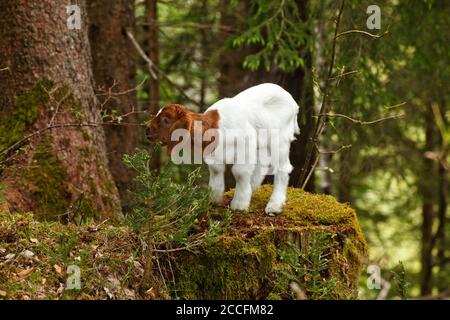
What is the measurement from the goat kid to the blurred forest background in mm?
295

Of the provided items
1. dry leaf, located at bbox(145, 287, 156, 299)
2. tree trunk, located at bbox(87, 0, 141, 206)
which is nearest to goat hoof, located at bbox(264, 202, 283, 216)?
dry leaf, located at bbox(145, 287, 156, 299)

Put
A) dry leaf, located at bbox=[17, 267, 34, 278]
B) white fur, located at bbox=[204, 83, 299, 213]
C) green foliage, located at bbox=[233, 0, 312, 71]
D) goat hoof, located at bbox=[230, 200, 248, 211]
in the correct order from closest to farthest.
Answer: dry leaf, located at bbox=[17, 267, 34, 278] < white fur, located at bbox=[204, 83, 299, 213] < goat hoof, located at bbox=[230, 200, 248, 211] < green foliage, located at bbox=[233, 0, 312, 71]

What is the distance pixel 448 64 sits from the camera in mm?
11875

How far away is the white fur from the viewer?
5578 mm

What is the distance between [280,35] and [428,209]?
334 inches

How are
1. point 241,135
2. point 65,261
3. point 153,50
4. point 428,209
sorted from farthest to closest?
point 428,209
point 153,50
point 241,135
point 65,261

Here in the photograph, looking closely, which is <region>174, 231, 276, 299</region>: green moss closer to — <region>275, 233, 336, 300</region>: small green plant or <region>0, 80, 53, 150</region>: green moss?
<region>275, 233, 336, 300</region>: small green plant

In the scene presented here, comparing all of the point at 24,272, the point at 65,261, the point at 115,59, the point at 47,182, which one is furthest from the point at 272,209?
the point at 115,59

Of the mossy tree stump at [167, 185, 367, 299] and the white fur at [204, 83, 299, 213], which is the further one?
the white fur at [204, 83, 299, 213]

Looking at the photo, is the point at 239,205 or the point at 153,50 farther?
the point at 153,50

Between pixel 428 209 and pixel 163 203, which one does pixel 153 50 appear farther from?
pixel 428 209

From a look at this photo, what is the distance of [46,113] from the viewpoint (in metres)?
6.93

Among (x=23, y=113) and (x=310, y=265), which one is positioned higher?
(x=23, y=113)

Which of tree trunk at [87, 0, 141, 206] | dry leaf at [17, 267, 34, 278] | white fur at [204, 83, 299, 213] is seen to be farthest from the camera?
tree trunk at [87, 0, 141, 206]
